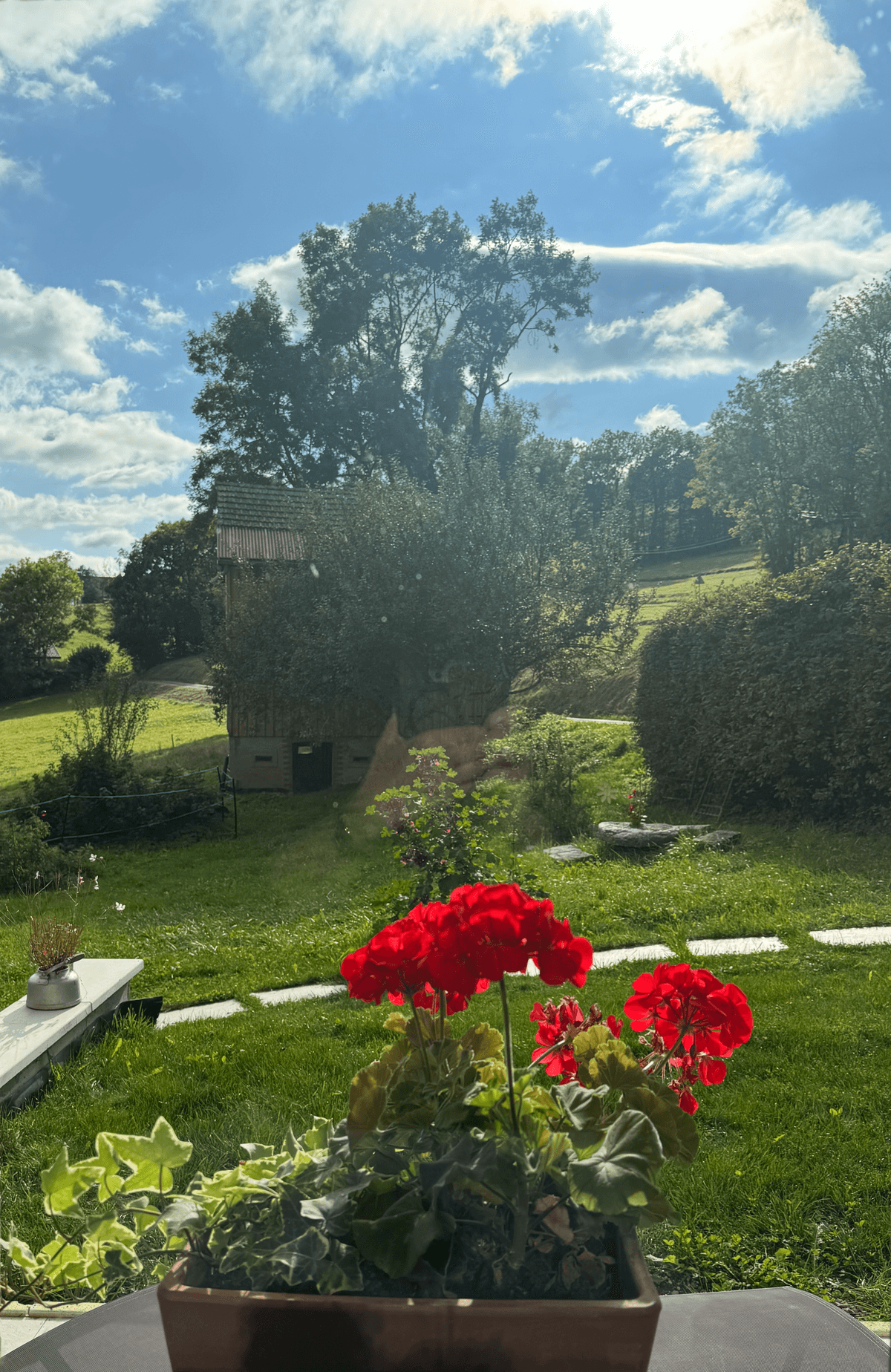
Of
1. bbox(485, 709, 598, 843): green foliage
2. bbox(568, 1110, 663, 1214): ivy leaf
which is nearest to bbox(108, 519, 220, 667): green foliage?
bbox(485, 709, 598, 843): green foliage

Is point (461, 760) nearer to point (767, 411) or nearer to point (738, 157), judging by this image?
point (738, 157)

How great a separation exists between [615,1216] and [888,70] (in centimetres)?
233

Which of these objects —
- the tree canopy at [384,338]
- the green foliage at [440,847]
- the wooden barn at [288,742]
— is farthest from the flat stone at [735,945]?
the tree canopy at [384,338]

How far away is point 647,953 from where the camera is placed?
5.60 metres

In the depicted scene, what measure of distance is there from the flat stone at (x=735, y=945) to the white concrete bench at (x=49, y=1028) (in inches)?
142

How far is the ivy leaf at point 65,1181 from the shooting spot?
1.19 m

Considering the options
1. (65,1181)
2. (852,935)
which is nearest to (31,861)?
(852,935)

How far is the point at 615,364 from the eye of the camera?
5.80 m

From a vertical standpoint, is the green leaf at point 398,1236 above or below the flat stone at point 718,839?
above

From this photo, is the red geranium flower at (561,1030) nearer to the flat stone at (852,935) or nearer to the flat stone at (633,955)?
the flat stone at (633,955)

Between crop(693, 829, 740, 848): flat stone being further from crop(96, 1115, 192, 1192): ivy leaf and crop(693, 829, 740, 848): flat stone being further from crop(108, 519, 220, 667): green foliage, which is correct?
crop(108, 519, 220, 667): green foliage

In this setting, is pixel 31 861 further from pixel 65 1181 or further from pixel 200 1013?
pixel 65 1181

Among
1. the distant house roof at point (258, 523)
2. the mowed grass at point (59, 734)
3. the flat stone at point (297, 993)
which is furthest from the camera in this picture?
the mowed grass at point (59, 734)

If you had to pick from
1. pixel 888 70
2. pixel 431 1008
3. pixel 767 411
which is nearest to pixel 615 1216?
pixel 431 1008
